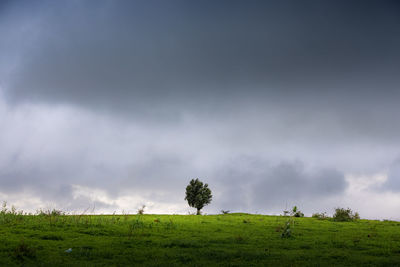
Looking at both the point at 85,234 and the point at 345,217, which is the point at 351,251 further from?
the point at 345,217

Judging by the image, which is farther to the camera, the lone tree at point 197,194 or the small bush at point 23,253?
the lone tree at point 197,194

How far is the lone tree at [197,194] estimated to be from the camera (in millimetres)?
76750

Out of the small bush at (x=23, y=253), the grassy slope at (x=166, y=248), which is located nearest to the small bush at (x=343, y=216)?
the grassy slope at (x=166, y=248)

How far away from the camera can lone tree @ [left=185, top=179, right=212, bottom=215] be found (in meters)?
76.8

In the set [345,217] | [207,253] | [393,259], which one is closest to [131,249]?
[207,253]

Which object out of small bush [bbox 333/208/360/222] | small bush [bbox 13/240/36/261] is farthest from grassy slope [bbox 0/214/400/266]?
small bush [bbox 333/208/360/222]

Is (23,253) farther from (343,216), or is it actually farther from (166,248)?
(343,216)

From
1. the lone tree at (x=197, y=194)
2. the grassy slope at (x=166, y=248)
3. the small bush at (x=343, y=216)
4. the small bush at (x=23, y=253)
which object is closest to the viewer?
the small bush at (x=23, y=253)

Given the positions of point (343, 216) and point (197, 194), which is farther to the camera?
point (197, 194)

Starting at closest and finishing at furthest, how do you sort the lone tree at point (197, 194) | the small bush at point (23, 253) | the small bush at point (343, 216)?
1. the small bush at point (23, 253)
2. the small bush at point (343, 216)
3. the lone tree at point (197, 194)

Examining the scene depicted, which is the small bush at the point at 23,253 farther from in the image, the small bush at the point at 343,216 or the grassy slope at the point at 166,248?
the small bush at the point at 343,216

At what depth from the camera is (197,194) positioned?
7675 centimetres

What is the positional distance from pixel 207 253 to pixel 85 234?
1138cm

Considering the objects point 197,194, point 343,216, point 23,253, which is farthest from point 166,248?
point 197,194
